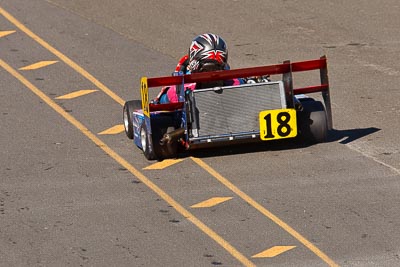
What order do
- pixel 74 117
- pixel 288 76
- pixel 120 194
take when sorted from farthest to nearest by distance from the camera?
pixel 74 117, pixel 288 76, pixel 120 194

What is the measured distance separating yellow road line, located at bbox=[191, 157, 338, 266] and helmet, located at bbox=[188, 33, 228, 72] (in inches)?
45.4

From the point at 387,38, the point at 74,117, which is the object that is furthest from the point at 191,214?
the point at 387,38

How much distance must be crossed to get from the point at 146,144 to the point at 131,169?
0.38 metres

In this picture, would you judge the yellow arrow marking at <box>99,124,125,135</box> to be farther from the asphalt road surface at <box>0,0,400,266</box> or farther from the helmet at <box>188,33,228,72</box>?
the helmet at <box>188,33,228,72</box>

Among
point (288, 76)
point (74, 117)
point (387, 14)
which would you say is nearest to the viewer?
point (288, 76)

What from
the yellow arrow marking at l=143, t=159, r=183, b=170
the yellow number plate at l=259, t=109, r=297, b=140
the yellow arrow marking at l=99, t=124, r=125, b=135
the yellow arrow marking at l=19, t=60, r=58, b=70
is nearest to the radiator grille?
the yellow number plate at l=259, t=109, r=297, b=140

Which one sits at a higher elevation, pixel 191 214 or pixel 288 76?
pixel 288 76

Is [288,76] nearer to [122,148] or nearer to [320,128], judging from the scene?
[320,128]

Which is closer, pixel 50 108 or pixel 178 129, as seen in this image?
pixel 178 129

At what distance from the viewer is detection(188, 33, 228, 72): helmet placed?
16.1 m

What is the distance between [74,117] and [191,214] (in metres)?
4.57

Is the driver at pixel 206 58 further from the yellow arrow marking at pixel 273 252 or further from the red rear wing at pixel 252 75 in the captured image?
the yellow arrow marking at pixel 273 252

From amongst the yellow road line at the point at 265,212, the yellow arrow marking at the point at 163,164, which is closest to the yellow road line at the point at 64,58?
the yellow arrow marking at the point at 163,164

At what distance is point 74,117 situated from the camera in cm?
1789
